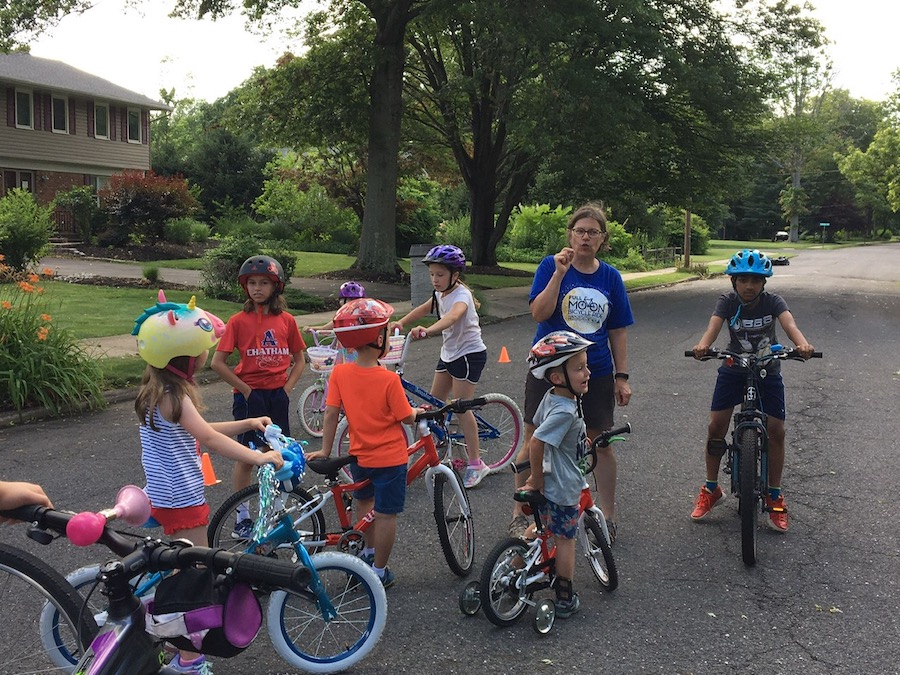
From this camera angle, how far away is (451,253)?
6336 millimetres

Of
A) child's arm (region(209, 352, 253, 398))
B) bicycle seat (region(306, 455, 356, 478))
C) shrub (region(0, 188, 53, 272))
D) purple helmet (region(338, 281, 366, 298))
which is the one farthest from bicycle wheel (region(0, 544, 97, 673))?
shrub (region(0, 188, 53, 272))

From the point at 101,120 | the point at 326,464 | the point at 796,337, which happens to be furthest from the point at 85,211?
the point at 796,337

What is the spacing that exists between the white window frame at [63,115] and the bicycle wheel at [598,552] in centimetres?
3751

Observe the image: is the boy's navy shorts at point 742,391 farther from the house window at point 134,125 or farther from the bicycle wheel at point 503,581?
the house window at point 134,125

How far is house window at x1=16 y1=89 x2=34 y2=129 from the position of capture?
34875 mm

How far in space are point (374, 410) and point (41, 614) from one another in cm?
171

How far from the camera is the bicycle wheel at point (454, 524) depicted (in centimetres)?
460

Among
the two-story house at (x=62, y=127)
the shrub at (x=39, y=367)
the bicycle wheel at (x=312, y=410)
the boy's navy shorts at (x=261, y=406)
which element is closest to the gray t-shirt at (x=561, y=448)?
the boy's navy shorts at (x=261, y=406)

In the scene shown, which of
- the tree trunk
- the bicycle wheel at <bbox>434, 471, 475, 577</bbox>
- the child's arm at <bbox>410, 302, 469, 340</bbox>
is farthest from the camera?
the tree trunk

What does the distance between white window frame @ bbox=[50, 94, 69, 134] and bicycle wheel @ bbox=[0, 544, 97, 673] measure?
3755cm

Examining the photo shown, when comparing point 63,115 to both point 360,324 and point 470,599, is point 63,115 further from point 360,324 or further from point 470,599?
point 470,599

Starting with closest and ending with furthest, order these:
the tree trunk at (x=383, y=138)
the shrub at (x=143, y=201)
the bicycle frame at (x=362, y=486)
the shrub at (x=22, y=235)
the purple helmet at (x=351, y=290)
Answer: the bicycle frame at (x=362, y=486) < the purple helmet at (x=351, y=290) < the shrub at (x=22, y=235) < the tree trunk at (x=383, y=138) < the shrub at (x=143, y=201)

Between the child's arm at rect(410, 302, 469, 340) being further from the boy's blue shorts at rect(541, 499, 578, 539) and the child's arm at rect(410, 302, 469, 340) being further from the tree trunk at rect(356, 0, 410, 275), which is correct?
the tree trunk at rect(356, 0, 410, 275)

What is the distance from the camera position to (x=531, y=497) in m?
4.09
